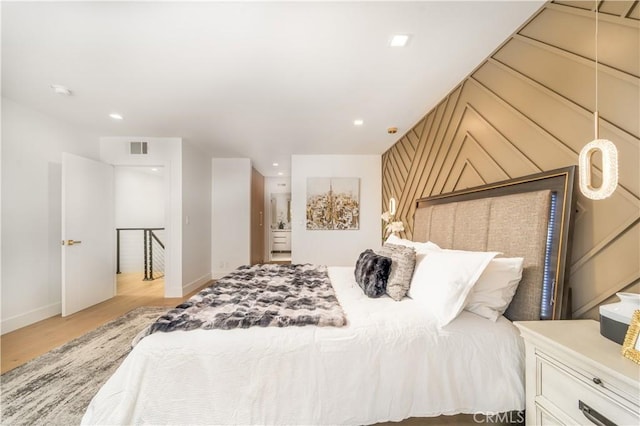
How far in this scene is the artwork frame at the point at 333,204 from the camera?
482cm

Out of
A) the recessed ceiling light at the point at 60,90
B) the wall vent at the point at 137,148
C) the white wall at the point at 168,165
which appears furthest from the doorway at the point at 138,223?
the recessed ceiling light at the point at 60,90

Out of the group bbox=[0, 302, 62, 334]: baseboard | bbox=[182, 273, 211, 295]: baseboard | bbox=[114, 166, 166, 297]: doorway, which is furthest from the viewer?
bbox=[114, 166, 166, 297]: doorway

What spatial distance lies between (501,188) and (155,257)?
23.0ft

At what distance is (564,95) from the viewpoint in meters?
1.38

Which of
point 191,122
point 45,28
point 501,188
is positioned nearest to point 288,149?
point 191,122

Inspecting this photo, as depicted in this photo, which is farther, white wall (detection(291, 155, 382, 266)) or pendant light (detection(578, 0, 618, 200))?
white wall (detection(291, 155, 382, 266))

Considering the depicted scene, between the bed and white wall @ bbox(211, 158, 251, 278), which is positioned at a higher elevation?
white wall @ bbox(211, 158, 251, 278)

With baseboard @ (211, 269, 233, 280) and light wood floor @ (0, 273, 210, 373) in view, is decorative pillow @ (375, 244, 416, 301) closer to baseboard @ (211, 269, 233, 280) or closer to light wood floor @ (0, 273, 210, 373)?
light wood floor @ (0, 273, 210, 373)

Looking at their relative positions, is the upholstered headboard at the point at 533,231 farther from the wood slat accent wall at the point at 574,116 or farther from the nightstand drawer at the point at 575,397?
the nightstand drawer at the point at 575,397

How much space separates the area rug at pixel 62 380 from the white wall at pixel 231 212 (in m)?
2.49

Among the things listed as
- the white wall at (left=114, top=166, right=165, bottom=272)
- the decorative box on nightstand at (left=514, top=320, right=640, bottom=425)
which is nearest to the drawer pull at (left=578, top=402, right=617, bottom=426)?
the decorative box on nightstand at (left=514, top=320, right=640, bottom=425)

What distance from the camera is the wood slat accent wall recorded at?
111 centimetres

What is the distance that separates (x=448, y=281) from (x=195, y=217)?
4.27m

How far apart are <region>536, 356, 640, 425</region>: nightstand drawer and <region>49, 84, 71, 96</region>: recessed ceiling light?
4260 mm
